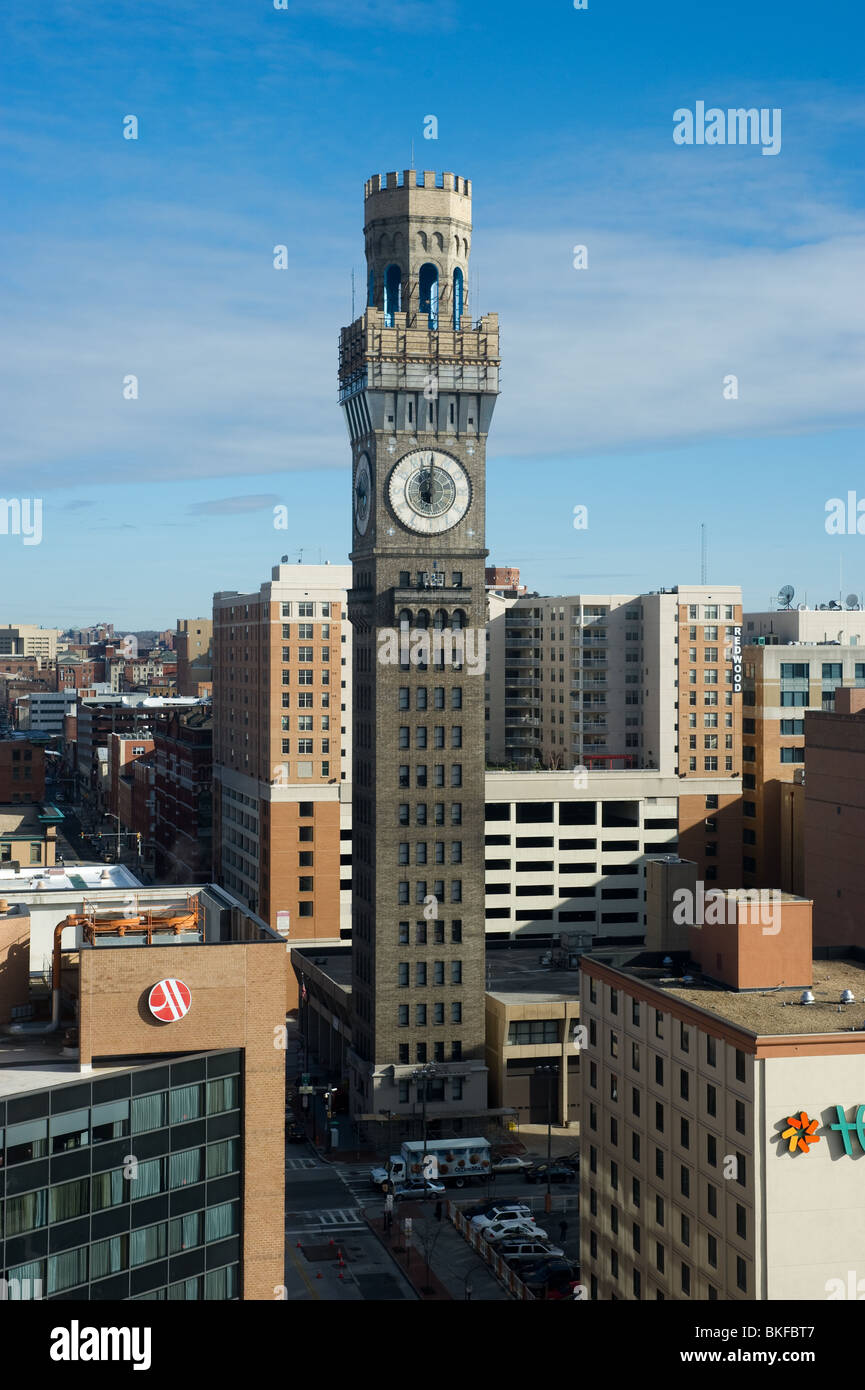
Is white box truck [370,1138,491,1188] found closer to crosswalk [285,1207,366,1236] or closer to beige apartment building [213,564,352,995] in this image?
crosswalk [285,1207,366,1236]

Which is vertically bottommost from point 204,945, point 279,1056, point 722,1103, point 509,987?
point 509,987

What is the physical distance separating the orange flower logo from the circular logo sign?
22.5m

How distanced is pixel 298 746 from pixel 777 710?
48.6m

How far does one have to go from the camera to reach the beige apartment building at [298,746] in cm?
13338

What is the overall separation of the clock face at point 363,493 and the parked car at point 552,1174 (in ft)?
147

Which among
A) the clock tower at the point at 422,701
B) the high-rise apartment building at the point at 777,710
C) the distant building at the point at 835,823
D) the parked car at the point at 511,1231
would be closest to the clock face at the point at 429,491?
the clock tower at the point at 422,701

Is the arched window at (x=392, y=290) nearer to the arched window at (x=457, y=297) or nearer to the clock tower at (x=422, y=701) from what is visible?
the clock tower at (x=422, y=701)

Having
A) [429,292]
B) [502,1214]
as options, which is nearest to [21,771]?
[429,292]

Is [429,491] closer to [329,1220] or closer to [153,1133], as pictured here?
[329,1220]

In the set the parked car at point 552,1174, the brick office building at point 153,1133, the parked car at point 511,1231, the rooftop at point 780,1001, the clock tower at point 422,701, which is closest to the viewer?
the brick office building at point 153,1133

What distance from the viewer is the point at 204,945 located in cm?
3931
